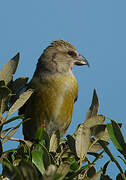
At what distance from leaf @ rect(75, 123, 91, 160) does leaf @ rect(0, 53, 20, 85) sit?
66 cm

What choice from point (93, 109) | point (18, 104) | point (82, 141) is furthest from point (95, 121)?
point (18, 104)

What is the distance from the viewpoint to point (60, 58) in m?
4.70

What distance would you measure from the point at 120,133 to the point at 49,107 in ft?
6.73

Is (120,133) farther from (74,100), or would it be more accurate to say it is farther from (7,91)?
(74,100)

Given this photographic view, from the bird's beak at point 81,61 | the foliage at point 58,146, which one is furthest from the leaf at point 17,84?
the bird's beak at point 81,61

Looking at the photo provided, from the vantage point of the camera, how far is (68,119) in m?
4.34

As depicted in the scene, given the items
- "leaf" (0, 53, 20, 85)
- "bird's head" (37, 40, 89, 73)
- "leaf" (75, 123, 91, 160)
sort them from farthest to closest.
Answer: "bird's head" (37, 40, 89, 73)
"leaf" (0, 53, 20, 85)
"leaf" (75, 123, 91, 160)

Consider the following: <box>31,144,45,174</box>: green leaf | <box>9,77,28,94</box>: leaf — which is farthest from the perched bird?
<box>31,144,45,174</box>: green leaf

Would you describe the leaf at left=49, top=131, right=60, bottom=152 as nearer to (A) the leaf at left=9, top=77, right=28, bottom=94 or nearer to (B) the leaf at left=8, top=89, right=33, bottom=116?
(B) the leaf at left=8, top=89, right=33, bottom=116

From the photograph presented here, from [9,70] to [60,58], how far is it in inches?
86.8

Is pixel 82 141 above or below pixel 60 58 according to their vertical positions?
below

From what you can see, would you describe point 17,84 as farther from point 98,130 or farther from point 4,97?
point 98,130

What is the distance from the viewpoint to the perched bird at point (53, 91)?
408cm

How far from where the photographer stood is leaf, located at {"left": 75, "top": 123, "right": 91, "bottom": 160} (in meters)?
2.24
